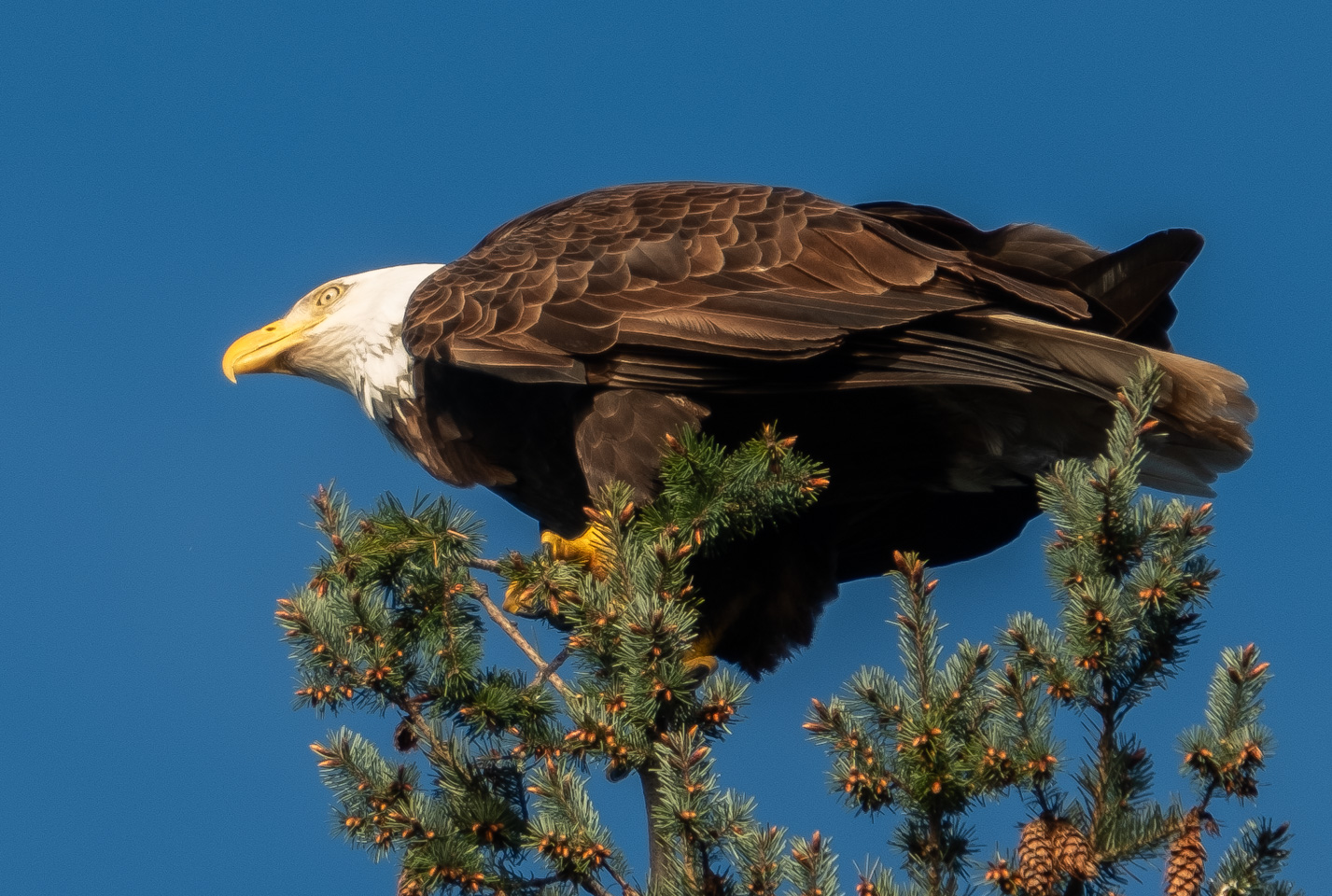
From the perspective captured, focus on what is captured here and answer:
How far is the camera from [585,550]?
4395mm

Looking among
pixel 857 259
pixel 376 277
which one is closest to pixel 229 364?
pixel 376 277

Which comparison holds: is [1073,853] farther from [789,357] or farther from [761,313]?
[761,313]

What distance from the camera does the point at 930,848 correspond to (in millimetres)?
3045

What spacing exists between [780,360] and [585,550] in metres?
0.82

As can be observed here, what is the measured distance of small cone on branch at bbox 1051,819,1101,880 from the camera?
2.89 m

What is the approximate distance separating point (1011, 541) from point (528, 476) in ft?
6.07

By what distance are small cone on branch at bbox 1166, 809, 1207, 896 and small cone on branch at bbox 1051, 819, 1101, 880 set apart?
146mm

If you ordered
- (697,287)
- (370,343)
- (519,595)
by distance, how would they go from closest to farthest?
1. (519,595)
2. (697,287)
3. (370,343)

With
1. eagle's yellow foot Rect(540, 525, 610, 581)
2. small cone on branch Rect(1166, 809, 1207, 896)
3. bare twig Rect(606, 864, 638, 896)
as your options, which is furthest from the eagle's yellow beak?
small cone on branch Rect(1166, 809, 1207, 896)

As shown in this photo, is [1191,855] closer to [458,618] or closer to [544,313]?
[458,618]

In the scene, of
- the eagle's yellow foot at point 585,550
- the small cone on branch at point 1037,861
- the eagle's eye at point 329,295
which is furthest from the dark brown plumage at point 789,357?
the small cone on branch at point 1037,861

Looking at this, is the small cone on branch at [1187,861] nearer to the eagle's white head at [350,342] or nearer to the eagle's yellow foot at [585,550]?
the eagle's yellow foot at [585,550]

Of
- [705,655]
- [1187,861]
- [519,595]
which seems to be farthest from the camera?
[705,655]

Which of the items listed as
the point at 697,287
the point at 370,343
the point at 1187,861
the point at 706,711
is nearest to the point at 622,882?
the point at 706,711
